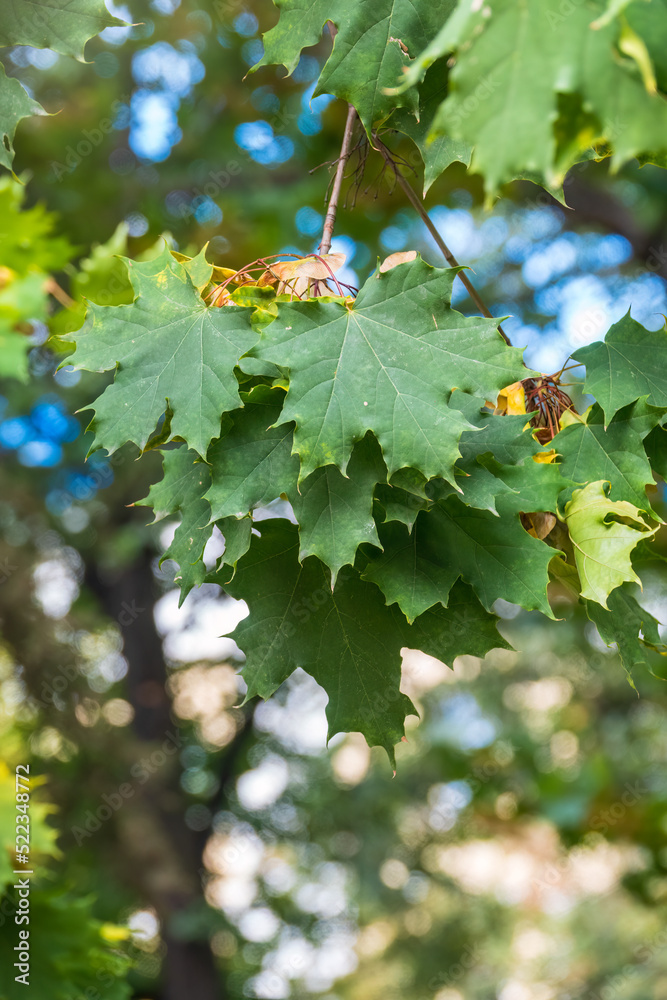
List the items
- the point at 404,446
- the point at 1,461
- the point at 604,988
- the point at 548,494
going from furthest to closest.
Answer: the point at 604,988 → the point at 1,461 → the point at 548,494 → the point at 404,446

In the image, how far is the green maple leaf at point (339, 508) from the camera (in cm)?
85

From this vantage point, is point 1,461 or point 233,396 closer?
point 233,396

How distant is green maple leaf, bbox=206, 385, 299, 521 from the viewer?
2.89 feet

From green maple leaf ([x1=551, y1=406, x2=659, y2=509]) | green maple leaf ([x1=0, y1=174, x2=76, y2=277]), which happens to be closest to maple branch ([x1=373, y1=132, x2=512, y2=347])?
green maple leaf ([x1=551, y1=406, x2=659, y2=509])

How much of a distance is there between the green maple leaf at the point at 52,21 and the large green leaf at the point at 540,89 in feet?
2.53

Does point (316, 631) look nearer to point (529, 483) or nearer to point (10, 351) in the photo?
point (529, 483)

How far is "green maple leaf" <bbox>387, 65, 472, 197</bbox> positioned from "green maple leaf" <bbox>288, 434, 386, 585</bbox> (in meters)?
0.40

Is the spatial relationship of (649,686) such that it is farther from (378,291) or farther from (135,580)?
(378,291)

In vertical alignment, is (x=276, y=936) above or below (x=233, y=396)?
below

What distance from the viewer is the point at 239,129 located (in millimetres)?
6191

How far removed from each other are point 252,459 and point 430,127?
20.4 inches

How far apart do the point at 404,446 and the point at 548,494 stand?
0.71 ft

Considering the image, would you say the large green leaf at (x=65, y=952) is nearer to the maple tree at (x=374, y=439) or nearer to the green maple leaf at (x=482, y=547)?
the maple tree at (x=374, y=439)

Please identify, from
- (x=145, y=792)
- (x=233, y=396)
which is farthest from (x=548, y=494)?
(x=145, y=792)
